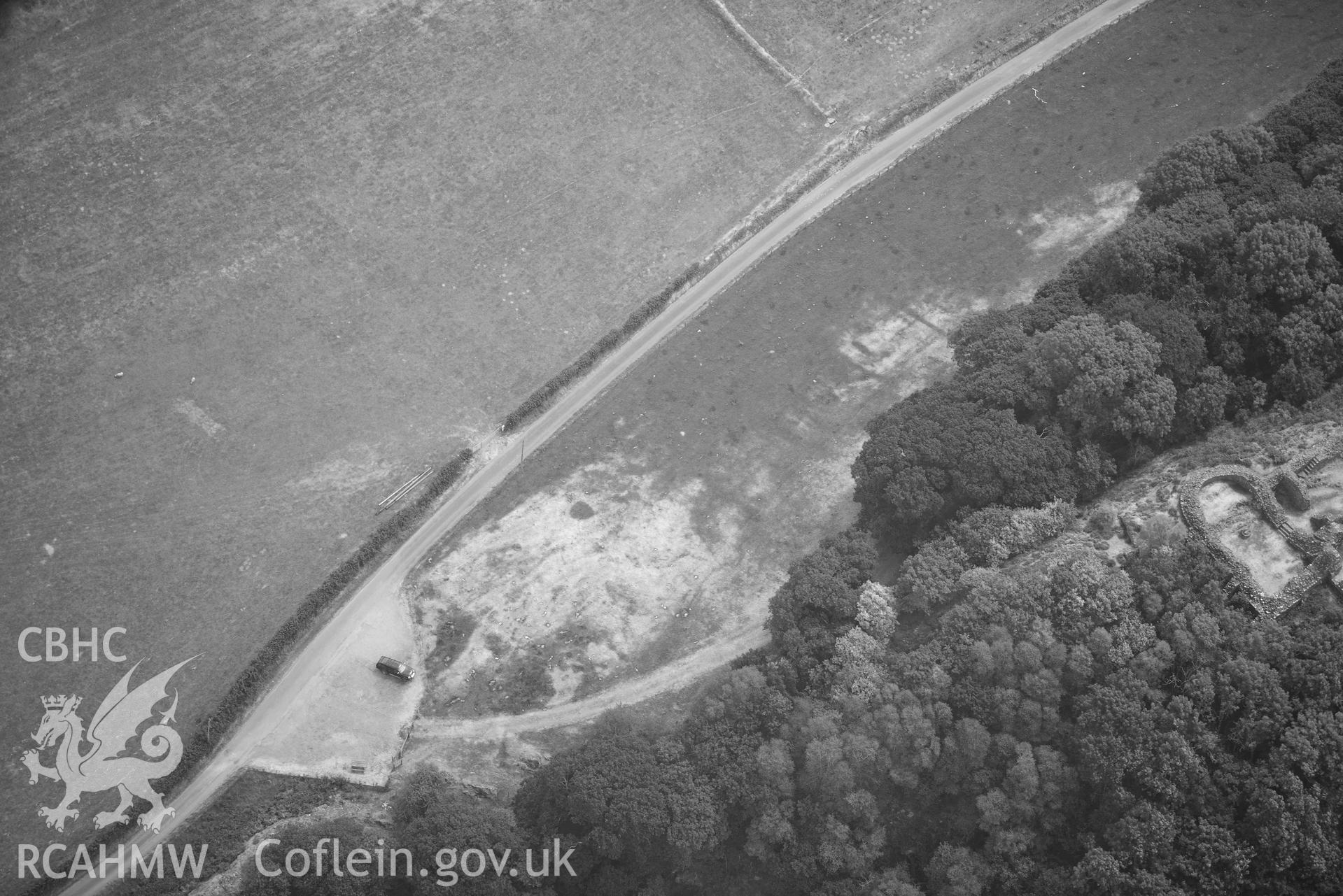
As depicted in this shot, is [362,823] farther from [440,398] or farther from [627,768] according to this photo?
[440,398]

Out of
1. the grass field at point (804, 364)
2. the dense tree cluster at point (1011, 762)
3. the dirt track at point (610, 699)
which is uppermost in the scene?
the grass field at point (804, 364)

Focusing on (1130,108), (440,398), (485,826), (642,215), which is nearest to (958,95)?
(1130,108)

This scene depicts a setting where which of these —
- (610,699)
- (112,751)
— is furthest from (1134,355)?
(112,751)

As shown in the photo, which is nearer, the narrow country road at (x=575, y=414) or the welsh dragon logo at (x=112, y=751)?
the welsh dragon logo at (x=112, y=751)

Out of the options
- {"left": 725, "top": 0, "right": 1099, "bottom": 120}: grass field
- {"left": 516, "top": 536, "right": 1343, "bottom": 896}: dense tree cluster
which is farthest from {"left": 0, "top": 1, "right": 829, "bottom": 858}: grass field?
{"left": 516, "top": 536, "right": 1343, "bottom": 896}: dense tree cluster

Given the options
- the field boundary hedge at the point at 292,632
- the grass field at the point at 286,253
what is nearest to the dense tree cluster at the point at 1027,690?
the field boundary hedge at the point at 292,632

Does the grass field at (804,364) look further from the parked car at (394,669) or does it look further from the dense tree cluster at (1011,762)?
the dense tree cluster at (1011,762)
